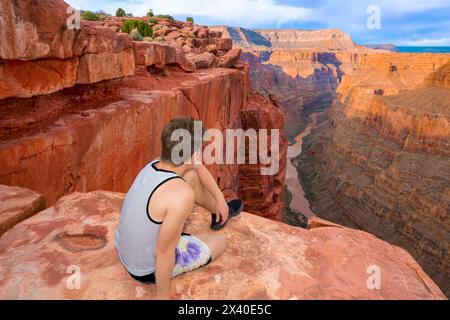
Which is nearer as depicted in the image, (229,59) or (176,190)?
(176,190)

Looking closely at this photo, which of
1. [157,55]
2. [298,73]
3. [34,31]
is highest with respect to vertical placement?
[298,73]

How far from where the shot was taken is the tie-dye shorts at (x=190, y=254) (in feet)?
9.29

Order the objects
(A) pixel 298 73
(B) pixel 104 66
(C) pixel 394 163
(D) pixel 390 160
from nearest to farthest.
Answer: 1. (B) pixel 104 66
2. (C) pixel 394 163
3. (D) pixel 390 160
4. (A) pixel 298 73

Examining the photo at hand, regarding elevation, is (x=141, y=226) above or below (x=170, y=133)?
below

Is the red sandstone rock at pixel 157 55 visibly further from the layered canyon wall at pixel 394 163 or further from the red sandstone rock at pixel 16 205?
the layered canyon wall at pixel 394 163

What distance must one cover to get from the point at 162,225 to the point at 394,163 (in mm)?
34008

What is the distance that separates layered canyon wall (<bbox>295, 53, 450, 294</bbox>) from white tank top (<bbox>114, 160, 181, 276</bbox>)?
23979 millimetres

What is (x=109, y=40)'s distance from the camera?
613 cm

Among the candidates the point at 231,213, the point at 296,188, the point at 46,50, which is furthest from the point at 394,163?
the point at 46,50

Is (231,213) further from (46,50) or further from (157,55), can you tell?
(157,55)

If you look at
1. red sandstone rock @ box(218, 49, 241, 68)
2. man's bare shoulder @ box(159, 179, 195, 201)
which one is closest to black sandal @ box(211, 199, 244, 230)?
man's bare shoulder @ box(159, 179, 195, 201)

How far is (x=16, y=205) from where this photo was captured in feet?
11.8

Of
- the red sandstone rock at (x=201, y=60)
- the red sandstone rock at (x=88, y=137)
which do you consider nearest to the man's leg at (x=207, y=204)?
the red sandstone rock at (x=88, y=137)

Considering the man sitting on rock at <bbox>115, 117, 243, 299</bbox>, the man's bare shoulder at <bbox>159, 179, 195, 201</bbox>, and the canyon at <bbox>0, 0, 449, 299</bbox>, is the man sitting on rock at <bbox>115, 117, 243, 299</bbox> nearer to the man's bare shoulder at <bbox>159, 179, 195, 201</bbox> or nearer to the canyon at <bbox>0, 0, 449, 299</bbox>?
the man's bare shoulder at <bbox>159, 179, 195, 201</bbox>
